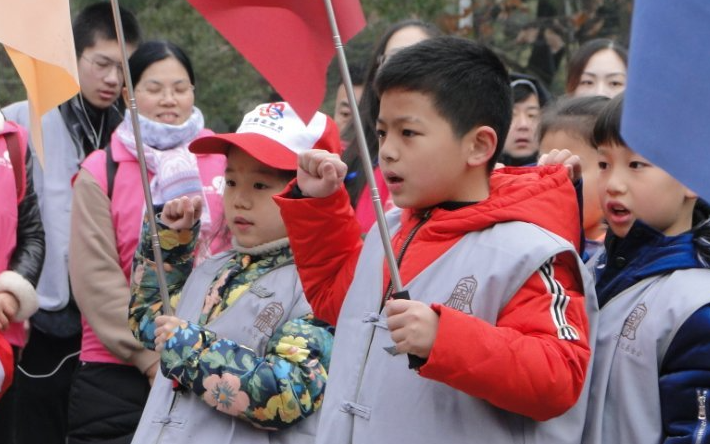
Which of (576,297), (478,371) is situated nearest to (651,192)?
(576,297)

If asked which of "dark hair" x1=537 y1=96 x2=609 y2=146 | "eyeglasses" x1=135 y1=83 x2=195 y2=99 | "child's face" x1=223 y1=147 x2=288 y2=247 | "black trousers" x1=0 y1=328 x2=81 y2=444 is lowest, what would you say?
"black trousers" x1=0 y1=328 x2=81 y2=444

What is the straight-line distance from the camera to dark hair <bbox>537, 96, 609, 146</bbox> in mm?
4514

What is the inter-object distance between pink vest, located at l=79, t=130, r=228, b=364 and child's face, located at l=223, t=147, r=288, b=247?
1.03 m

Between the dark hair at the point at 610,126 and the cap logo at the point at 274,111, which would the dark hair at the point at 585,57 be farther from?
the dark hair at the point at 610,126

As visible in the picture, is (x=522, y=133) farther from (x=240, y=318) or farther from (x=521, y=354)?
(x=521, y=354)

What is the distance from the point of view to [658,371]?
3215 mm

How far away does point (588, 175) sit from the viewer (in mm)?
4469

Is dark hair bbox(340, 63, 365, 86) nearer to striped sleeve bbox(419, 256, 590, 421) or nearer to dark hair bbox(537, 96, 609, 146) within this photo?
dark hair bbox(537, 96, 609, 146)

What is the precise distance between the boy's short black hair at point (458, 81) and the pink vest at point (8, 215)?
2293 mm

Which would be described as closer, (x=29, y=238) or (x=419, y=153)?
(x=419, y=153)

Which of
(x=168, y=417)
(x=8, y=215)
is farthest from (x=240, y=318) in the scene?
(x=8, y=215)

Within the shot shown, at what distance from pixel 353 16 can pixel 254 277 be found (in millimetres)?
1056

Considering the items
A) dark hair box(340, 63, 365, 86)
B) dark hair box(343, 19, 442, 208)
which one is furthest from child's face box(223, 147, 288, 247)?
dark hair box(340, 63, 365, 86)

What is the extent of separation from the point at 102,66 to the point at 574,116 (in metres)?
2.42
